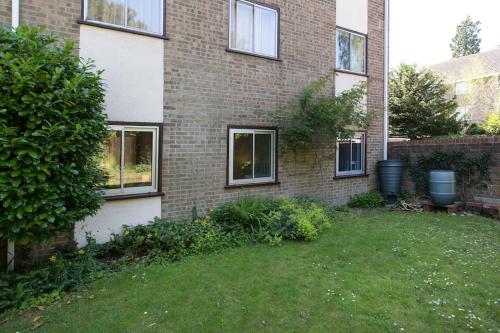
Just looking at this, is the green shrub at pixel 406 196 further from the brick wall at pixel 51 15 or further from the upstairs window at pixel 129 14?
the brick wall at pixel 51 15

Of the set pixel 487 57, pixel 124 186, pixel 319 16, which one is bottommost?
pixel 124 186

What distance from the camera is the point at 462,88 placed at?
101ft

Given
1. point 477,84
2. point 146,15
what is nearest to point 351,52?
point 146,15

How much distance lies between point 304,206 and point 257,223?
1.59 meters

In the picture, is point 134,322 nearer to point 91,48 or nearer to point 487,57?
point 91,48

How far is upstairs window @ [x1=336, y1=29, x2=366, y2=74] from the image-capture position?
416 inches

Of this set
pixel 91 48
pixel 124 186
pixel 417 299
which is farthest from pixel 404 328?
pixel 91 48

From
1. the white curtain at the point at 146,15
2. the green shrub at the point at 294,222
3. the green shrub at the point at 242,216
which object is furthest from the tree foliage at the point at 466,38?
the white curtain at the point at 146,15

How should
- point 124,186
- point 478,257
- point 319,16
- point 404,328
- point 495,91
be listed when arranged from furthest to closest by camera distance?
point 495,91
point 319,16
point 124,186
point 478,257
point 404,328

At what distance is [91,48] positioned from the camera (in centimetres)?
593

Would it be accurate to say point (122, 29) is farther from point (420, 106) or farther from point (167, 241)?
point (420, 106)

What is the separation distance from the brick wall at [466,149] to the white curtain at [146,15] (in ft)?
28.1

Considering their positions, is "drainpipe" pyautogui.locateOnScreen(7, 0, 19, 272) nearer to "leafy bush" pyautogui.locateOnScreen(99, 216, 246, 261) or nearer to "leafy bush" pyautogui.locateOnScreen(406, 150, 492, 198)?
"leafy bush" pyautogui.locateOnScreen(99, 216, 246, 261)

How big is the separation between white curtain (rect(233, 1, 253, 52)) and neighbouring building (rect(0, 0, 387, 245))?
0.08 ft
